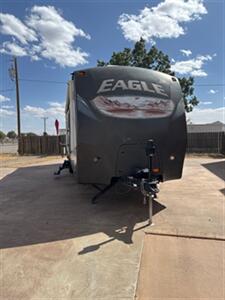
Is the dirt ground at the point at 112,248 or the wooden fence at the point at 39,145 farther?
the wooden fence at the point at 39,145

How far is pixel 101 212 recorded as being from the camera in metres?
5.05

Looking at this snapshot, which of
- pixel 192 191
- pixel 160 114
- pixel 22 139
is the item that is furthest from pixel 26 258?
pixel 22 139

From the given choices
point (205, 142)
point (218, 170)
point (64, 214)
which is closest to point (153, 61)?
point (205, 142)

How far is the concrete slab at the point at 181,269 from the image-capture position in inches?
102

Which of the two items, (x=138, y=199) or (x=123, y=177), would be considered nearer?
(x=123, y=177)

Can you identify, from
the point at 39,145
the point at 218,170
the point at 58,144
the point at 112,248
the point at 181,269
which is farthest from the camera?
the point at 39,145

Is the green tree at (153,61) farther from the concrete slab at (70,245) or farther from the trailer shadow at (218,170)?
the concrete slab at (70,245)

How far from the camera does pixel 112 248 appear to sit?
3.48m

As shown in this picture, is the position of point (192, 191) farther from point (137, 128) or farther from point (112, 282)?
point (112, 282)

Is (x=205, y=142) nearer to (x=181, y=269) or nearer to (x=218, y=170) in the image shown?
(x=218, y=170)

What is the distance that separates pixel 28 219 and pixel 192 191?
12.6ft

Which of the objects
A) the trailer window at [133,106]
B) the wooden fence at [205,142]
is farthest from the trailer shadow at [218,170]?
the wooden fence at [205,142]

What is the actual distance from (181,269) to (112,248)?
0.88 meters

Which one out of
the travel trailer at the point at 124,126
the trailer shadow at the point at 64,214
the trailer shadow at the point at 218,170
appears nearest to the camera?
the trailer shadow at the point at 64,214
